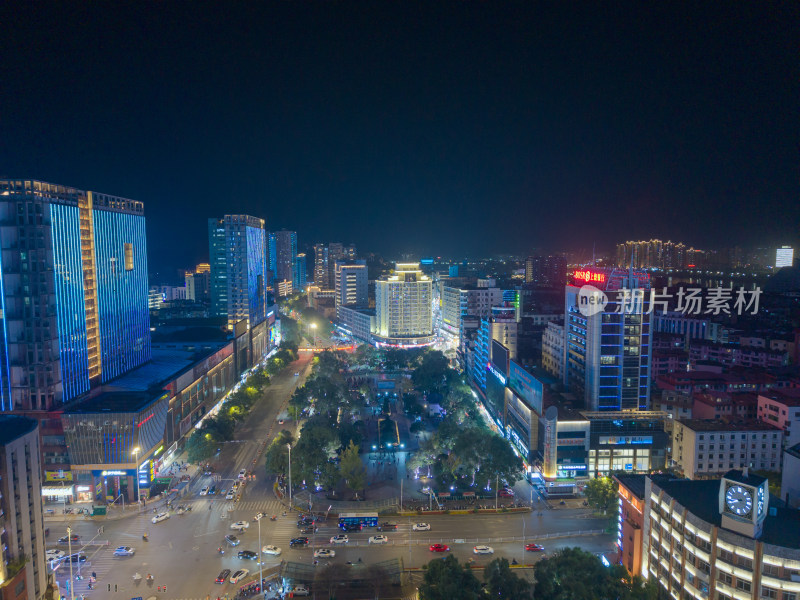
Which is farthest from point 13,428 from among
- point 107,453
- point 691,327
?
point 691,327

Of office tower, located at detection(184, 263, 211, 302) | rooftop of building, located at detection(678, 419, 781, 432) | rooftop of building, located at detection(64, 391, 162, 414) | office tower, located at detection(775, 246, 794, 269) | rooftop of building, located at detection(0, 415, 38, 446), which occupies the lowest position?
rooftop of building, located at detection(678, 419, 781, 432)

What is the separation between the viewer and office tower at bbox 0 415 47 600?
72.3 feet

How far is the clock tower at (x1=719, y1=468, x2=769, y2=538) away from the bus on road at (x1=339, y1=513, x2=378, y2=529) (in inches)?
733

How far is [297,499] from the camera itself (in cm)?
3462

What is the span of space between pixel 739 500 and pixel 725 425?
21.1m

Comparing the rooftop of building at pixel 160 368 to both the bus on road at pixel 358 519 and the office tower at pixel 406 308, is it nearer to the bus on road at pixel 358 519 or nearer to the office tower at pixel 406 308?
the bus on road at pixel 358 519

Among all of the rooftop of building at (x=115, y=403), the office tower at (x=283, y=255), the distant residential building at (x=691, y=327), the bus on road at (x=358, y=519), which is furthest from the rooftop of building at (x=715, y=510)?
the office tower at (x=283, y=255)

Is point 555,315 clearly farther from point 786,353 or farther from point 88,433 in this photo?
point 88,433

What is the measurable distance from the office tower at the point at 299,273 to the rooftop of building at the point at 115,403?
438 feet

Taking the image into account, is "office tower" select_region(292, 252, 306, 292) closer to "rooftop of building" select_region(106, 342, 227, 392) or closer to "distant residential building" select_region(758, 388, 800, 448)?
"rooftop of building" select_region(106, 342, 227, 392)

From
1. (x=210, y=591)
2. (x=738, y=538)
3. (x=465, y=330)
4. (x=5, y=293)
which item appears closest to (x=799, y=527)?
(x=738, y=538)

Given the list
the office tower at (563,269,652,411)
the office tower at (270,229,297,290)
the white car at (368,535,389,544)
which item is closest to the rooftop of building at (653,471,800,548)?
the white car at (368,535,389,544)

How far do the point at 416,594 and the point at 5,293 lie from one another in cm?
3275

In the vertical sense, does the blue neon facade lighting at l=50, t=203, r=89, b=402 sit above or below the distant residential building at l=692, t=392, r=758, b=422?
above
